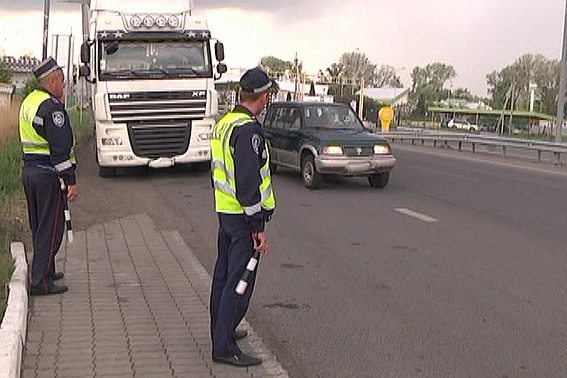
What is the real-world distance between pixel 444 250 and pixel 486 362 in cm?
391

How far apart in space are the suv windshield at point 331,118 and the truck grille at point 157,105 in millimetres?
2260

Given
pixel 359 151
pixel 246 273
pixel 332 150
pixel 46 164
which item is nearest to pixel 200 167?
pixel 332 150

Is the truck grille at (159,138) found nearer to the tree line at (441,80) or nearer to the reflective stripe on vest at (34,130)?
the reflective stripe on vest at (34,130)

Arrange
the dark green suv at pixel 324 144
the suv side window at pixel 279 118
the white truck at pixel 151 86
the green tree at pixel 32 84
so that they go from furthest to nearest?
the suv side window at pixel 279 118
the white truck at pixel 151 86
the dark green suv at pixel 324 144
the green tree at pixel 32 84

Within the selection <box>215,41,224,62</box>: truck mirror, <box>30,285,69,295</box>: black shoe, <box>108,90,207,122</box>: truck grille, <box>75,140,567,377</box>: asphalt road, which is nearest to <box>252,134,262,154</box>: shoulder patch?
<box>75,140,567,377</box>: asphalt road

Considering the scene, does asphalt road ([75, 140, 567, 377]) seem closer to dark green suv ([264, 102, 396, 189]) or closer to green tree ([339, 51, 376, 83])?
dark green suv ([264, 102, 396, 189])

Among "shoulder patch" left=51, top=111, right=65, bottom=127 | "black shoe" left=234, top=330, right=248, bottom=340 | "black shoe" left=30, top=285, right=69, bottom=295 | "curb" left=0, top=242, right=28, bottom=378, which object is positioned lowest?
"black shoe" left=234, top=330, right=248, bottom=340

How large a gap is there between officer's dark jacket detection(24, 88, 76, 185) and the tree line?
5407 centimetres

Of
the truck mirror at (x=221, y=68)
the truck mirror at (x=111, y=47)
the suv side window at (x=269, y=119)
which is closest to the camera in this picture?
the truck mirror at (x=111, y=47)

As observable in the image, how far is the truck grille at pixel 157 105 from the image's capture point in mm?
15211

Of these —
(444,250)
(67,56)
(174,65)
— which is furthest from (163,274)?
(67,56)

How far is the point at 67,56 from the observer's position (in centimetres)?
2581

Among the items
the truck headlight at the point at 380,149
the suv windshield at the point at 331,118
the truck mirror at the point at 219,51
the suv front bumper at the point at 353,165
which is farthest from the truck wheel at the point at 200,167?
the truck headlight at the point at 380,149

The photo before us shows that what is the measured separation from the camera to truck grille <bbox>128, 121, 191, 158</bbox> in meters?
15.4
